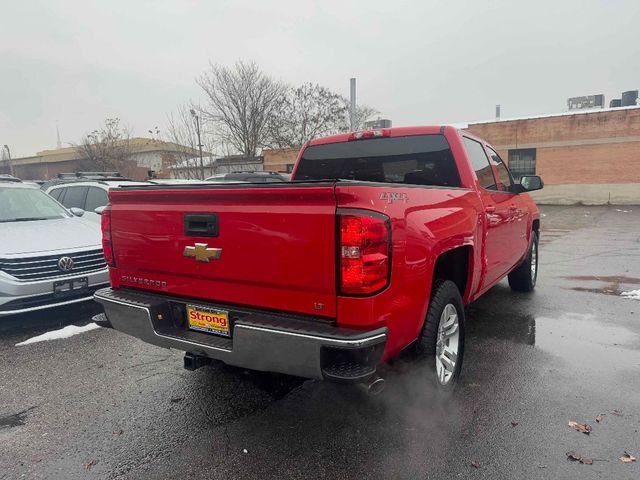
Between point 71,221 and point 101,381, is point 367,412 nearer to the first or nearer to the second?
point 101,381

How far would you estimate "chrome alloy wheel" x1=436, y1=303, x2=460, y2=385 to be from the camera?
3.11 meters

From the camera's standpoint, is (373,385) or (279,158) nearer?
(373,385)

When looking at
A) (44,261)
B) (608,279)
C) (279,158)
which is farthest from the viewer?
(279,158)

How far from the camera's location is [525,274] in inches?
240

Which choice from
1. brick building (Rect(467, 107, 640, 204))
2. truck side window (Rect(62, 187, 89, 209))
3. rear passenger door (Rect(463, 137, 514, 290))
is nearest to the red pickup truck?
rear passenger door (Rect(463, 137, 514, 290))

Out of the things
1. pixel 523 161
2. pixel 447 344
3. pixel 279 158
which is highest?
pixel 279 158

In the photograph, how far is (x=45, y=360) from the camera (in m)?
4.16

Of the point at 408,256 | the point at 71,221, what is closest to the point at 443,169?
the point at 408,256

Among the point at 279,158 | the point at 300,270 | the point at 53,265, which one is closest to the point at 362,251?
the point at 300,270

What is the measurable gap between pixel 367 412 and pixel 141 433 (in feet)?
4.99

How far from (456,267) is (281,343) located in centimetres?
180

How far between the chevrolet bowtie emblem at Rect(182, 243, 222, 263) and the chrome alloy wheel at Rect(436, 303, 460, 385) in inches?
61.6

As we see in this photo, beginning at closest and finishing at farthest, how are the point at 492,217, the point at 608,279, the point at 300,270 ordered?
the point at 300,270
the point at 492,217
the point at 608,279

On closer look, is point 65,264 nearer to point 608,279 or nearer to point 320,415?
point 320,415
